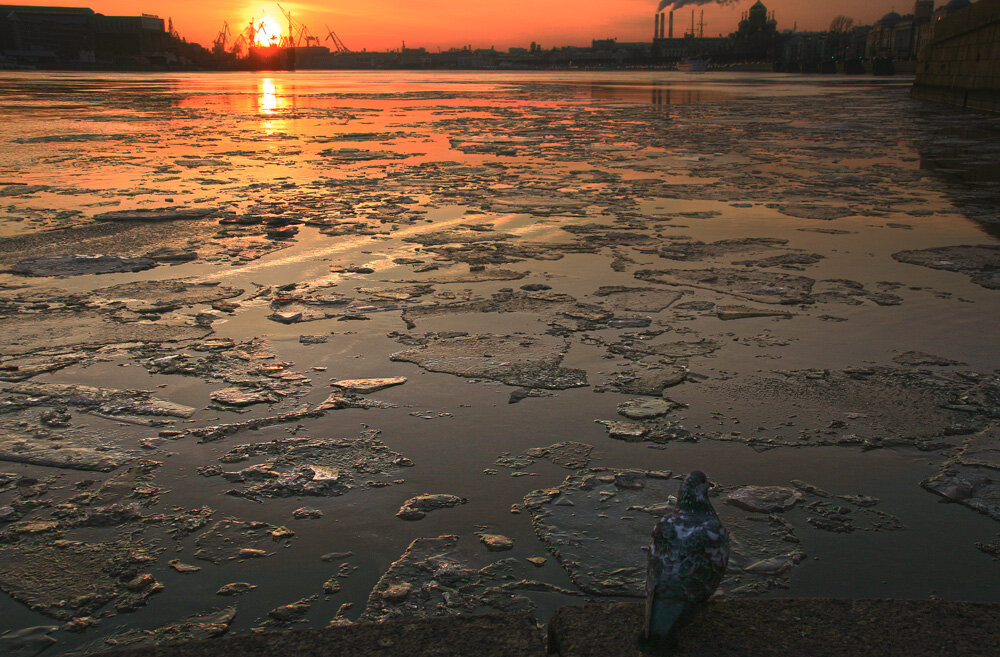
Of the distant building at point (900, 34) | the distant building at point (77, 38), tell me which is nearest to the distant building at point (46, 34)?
the distant building at point (77, 38)

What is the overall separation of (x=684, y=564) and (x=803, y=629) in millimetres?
274

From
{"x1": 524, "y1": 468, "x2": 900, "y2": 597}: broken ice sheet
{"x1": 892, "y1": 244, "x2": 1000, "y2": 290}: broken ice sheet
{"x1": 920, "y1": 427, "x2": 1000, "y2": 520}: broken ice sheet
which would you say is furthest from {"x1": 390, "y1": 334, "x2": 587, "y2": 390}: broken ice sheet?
{"x1": 892, "y1": 244, "x2": 1000, "y2": 290}: broken ice sheet

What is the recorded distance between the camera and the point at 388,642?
1438mm

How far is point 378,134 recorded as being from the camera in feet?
42.5

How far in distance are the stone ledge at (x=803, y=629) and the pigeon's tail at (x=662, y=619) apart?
3cm

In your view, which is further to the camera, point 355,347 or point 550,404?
point 355,347

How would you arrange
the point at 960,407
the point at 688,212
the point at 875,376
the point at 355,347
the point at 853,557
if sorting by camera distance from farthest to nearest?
the point at 688,212, the point at 355,347, the point at 875,376, the point at 960,407, the point at 853,557

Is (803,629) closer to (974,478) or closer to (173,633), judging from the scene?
(974,478)

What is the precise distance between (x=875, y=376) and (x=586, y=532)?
164 cm

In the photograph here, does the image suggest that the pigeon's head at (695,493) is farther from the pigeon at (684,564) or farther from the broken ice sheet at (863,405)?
the broken ice sheet at (863,405)

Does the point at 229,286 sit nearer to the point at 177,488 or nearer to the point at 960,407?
the point at 177,488

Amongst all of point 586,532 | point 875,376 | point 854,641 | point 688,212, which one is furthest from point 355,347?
point 688,212

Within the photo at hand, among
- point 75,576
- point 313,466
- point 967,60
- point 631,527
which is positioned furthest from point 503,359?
point 967,60

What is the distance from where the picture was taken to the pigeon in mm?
1423
